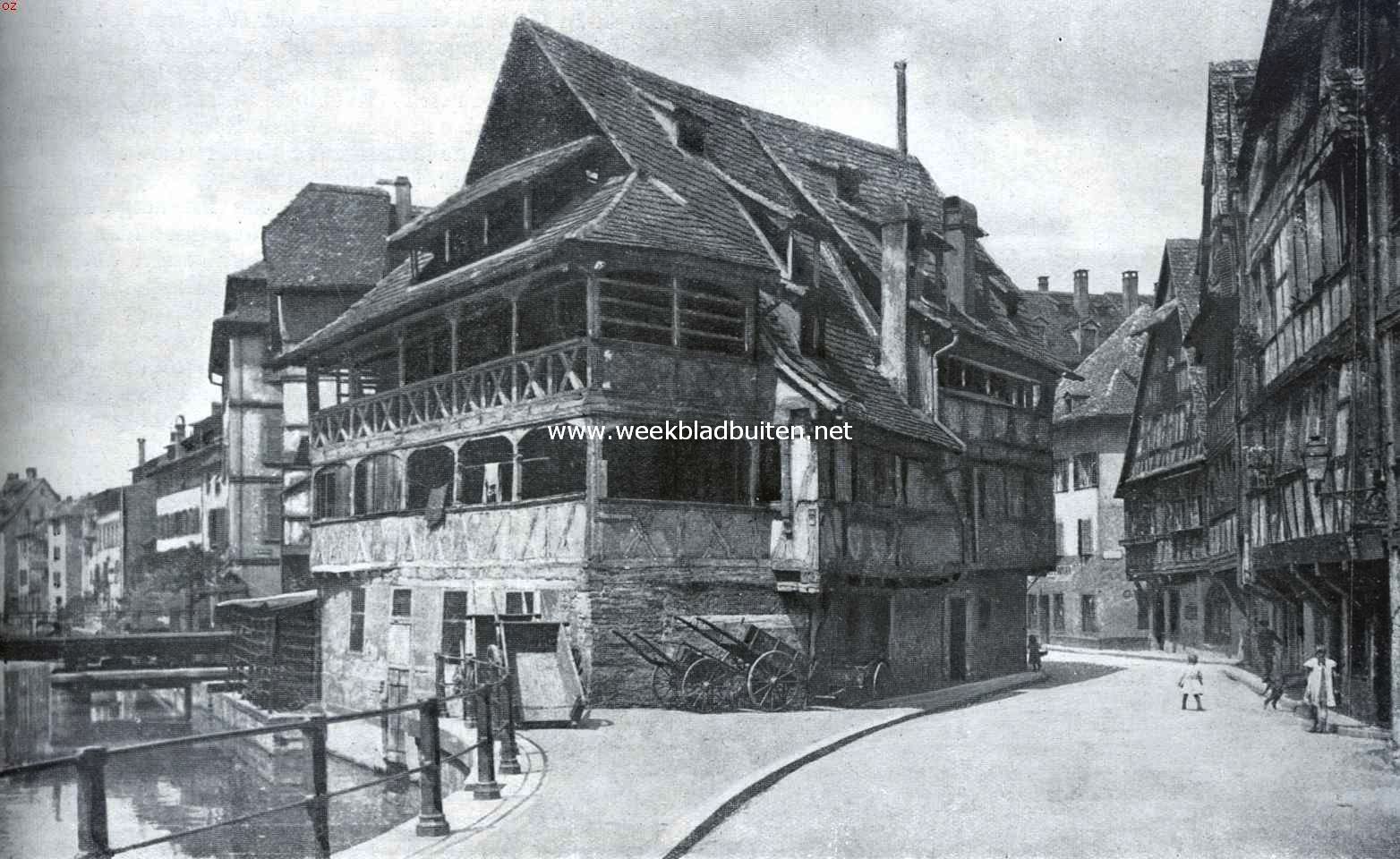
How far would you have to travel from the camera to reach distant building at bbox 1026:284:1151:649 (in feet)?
156

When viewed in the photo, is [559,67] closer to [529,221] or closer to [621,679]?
[529,221]

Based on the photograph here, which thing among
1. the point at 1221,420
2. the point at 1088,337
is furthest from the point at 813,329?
the point at 1088,337

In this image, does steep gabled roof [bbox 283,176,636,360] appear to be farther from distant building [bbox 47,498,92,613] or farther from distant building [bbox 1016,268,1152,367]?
distant building [bbox 47,498,92,613]

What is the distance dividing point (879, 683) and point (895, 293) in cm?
791

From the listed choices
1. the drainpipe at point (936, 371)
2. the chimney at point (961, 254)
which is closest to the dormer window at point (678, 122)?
the drainpipe at point (936, 371)

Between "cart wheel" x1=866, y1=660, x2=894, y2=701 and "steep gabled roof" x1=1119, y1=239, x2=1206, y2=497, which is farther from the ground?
"steep gabled roof" x1=1119, y1=239, x2=1206, y2=497

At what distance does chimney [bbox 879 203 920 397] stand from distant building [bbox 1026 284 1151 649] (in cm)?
2034

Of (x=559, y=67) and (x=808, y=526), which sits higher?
(x=559, y=67)

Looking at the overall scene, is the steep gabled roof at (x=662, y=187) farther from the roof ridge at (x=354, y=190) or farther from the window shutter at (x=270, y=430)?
the window shutter at (x=270, y=430)

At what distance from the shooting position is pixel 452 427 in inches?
984

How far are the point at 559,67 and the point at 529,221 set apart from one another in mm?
3064

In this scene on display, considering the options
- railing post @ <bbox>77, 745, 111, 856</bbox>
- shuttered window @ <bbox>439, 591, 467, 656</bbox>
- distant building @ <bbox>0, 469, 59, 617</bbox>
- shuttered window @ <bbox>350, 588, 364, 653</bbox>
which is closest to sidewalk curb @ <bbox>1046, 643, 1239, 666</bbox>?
shuttered window @ <bbox>439, 591, 467, 656</bbox>

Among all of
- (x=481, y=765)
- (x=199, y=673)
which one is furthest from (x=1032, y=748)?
(x=199, y=673)

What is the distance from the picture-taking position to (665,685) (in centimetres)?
2184
